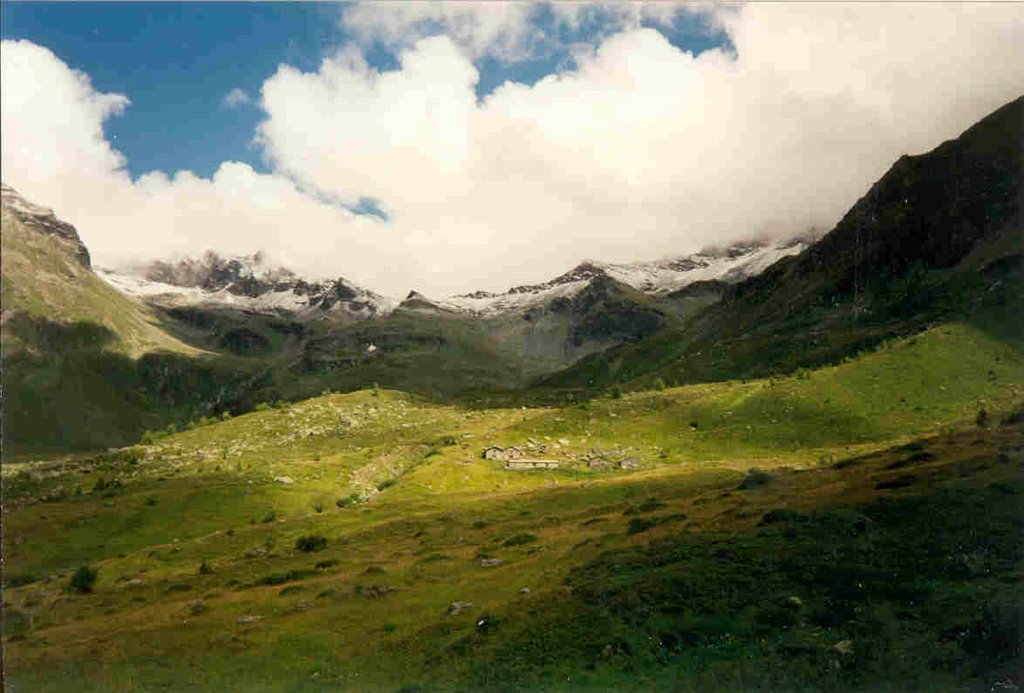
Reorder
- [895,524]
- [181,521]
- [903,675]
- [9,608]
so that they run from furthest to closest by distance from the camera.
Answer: [181,521] → [9,608] → [895,524] → [903,675]

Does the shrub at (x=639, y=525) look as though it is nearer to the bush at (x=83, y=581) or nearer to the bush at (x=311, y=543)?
the bush at (x=311, y=543)

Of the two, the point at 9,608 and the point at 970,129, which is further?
the point at 970,129

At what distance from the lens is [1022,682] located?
2395cm

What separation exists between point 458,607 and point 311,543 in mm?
35613

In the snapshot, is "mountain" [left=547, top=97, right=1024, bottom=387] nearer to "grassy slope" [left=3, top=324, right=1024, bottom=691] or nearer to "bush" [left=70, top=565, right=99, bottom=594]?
"grassy slope" [left=3, top=324, right=1024, bottom=691]

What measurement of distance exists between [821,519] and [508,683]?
65.5 feet

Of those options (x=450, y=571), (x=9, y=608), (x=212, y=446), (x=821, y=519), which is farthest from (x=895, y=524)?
(x=212, y=446)

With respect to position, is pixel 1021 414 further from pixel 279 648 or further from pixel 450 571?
pixel 279 648

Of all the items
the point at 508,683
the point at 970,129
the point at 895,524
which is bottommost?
the point at 508,683

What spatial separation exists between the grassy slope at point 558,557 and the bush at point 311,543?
110 cm

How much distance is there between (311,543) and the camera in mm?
73062

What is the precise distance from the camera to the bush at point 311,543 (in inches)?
2847

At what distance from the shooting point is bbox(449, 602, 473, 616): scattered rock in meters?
41.6

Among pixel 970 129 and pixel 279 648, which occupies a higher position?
pixel 970 129
